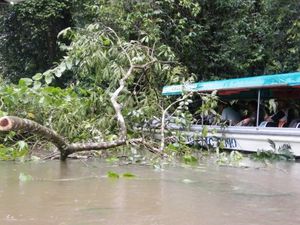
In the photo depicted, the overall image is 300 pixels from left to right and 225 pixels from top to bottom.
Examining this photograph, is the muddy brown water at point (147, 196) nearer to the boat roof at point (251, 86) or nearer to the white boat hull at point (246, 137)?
the white boat hull at point (246, 137)

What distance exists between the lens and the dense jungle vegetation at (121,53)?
30.0 ft

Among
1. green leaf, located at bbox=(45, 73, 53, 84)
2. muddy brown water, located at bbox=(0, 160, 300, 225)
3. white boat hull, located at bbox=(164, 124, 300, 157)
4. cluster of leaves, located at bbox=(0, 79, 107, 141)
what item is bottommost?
muddy brown water, located at bbox=(0, 160, 300, 225)

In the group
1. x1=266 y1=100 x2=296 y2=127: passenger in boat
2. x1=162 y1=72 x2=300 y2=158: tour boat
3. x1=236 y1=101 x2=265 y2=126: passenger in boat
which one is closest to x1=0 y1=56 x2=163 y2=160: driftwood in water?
x1=162 y1=72 x2=300 y2=158: tour boat

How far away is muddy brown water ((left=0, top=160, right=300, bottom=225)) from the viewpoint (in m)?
3.75

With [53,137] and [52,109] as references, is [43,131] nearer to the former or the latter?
[53,137]

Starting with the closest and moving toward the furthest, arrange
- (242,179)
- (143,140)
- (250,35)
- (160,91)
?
(242,179)
(143,140)
(160,91)
(250,35)

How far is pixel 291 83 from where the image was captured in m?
9.48

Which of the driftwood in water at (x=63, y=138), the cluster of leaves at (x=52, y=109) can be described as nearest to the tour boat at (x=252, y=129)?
the driftwood in water at (x=63, y=138)

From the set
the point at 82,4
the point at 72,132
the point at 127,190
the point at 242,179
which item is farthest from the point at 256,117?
the point at 82,4

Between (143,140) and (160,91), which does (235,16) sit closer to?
(160,91)

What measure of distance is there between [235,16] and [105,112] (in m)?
9.41

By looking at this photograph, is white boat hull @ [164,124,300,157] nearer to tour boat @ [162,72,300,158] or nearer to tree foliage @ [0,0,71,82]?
tour boat @ [162,72,300,158]

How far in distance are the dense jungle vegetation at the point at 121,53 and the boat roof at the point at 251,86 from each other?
270mm

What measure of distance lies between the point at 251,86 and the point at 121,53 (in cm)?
274
